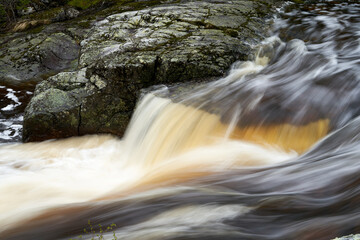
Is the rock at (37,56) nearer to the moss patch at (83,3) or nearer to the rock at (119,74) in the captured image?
the rock at (119,74)

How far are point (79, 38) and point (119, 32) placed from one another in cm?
741

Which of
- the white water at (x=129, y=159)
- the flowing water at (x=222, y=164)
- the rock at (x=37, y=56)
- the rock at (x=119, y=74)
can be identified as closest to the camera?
the flowing water at (x=222, y=164)

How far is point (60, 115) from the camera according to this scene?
7.31 m

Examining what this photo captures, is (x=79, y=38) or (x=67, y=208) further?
(x=79, y=38)

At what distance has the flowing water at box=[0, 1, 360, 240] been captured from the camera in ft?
10.7

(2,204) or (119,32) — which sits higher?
(119,32)

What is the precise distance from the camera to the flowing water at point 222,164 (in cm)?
325

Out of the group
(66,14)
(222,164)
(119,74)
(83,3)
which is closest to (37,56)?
(66,14)

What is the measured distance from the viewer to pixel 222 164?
5.07 m

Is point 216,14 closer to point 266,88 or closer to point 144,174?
point 266,88

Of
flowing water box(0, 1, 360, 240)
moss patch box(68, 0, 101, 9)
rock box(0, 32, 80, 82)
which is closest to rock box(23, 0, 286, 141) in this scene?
flowing water box(0, 1, 360, 240)

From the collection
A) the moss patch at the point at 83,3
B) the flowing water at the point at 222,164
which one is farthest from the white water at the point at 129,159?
the moss patch at the point at 83,3

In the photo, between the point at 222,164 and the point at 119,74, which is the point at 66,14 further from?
the point at 222,164

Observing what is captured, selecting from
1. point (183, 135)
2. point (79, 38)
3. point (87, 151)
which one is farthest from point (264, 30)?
point (79, 38)
